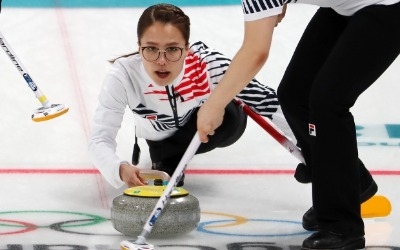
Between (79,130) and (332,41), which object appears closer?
(332,41)

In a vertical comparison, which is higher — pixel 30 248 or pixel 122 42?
pixel 122 42

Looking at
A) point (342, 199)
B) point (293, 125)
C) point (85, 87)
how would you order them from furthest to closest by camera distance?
point (85, 87), point (293, 125), point (342, 199)

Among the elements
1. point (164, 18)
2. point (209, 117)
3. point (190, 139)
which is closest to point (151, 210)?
point (209, 117)

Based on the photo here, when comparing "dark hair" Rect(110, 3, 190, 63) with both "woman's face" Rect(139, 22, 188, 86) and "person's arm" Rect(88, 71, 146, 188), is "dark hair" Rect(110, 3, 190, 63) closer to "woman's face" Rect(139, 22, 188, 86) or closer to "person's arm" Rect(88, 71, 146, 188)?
"woman's face" Rect(139, 22, 188, 86)

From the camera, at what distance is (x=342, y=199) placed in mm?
2521

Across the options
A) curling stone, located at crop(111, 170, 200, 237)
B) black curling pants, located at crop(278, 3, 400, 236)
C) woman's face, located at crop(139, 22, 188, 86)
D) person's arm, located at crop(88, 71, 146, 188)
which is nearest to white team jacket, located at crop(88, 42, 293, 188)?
person's arm, located at crop(88, 71, 146, 188)

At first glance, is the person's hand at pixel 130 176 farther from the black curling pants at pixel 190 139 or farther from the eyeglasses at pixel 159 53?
the black curling pants at pixel 190 139

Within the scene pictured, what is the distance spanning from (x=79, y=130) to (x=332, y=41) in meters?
1.42

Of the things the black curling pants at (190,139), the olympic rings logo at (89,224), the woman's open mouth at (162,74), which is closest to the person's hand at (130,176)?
the olympic rings logo at (89,224)

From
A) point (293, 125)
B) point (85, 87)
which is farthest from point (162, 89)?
point (85, 87)

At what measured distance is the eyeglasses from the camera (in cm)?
302

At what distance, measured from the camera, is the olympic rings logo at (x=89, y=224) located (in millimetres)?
2803

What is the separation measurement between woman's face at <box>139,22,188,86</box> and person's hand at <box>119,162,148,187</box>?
0.29 metres

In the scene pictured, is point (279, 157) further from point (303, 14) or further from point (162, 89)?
point (303, 14)
